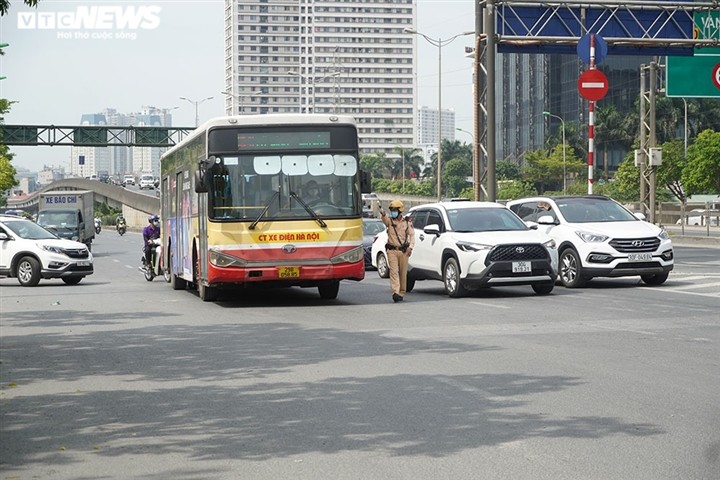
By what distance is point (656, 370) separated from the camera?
1093 centimetres

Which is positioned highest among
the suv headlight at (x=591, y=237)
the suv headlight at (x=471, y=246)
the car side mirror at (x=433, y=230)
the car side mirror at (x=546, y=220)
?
the car side mirror at (x=546, y=220)

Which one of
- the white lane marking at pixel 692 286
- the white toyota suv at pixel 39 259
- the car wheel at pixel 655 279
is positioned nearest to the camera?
the white lane marking at pixel 692 286

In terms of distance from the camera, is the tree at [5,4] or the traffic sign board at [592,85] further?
the traffic sign board at [592,85]

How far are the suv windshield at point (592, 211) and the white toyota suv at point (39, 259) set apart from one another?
1188 cm

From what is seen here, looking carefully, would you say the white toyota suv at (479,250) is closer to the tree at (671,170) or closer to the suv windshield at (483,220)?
the suv windshield at (483,220)

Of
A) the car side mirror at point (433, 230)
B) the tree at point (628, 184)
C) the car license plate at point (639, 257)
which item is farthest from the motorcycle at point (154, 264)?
the tree at point (628, 184)

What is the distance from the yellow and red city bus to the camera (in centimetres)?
1936

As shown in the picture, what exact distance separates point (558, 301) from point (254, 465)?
13289mm

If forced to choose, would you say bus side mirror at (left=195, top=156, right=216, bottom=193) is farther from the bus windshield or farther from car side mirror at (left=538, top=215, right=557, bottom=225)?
car side mirror at (left=538, top=215, right=557, bottom=225)

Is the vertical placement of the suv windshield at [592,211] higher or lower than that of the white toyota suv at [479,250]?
higher

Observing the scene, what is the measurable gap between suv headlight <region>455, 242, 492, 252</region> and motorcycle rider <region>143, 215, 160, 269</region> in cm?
1161

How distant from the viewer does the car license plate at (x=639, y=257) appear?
2200cm

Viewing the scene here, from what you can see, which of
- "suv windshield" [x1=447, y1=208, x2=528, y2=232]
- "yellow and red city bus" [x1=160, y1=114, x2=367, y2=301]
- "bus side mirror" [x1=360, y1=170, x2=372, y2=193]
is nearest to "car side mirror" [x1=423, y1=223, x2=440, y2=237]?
"suv windshield" [x1=447, y1=208, x2=528, y2=232]

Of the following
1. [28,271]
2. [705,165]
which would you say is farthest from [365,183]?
[705,165]
